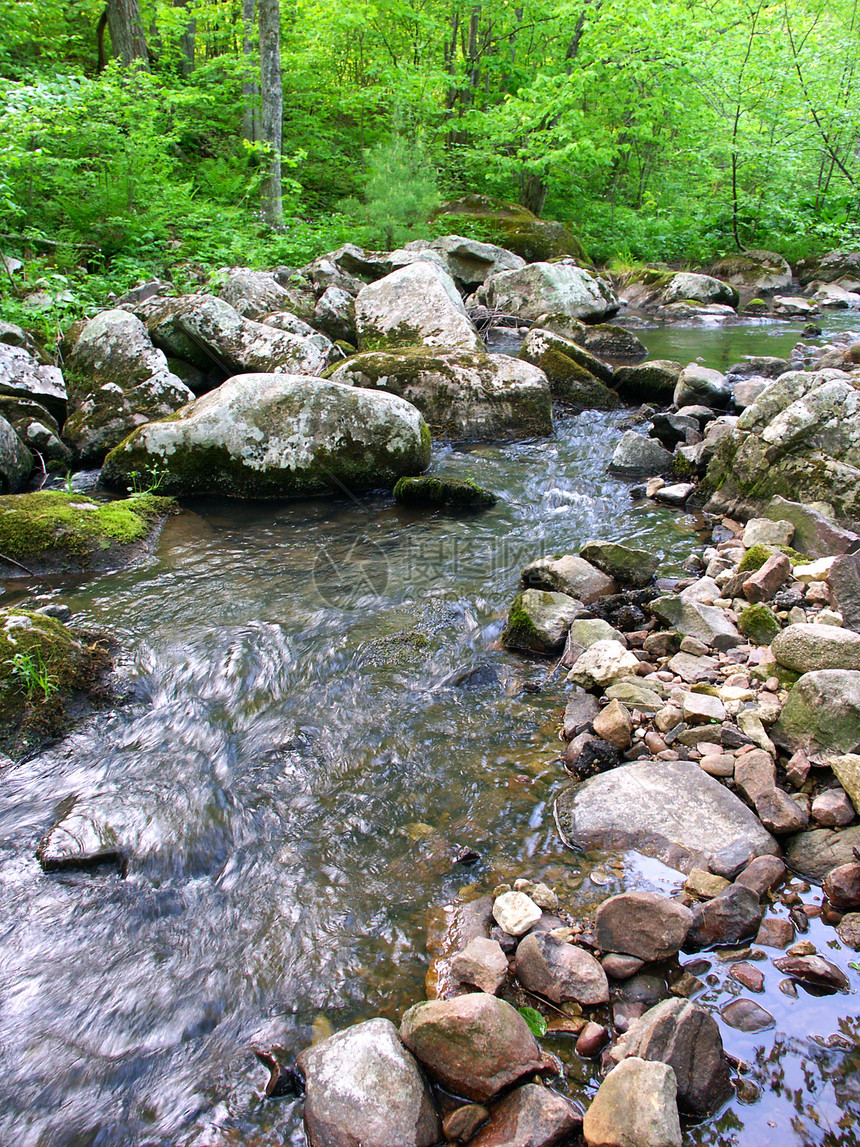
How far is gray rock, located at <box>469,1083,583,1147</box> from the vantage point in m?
1.96

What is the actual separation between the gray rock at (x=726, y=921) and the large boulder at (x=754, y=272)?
916 inches

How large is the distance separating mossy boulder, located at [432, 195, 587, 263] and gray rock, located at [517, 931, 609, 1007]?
63.1ft

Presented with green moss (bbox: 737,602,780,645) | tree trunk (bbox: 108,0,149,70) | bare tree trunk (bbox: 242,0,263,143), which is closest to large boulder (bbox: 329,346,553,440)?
green moss (bbox: 737,602,780,645)

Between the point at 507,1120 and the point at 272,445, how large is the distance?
619 centimetres

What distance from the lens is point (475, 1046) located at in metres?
2.12

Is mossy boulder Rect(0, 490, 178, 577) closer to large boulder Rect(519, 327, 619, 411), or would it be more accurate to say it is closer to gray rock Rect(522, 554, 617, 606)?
gray rock Rect(522, 554, 617, 606)

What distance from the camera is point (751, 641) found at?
4391 millimetres

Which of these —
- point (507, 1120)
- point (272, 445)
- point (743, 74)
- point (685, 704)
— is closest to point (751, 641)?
point (685, 704)

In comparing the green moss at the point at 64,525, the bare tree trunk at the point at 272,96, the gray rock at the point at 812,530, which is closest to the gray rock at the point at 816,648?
the gray rock at the point at 812,530

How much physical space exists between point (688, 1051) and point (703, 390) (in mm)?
9055

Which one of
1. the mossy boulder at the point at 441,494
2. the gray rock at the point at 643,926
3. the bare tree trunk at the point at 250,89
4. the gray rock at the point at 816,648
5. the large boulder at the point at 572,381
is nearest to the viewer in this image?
the gray rock at the point at 643,926

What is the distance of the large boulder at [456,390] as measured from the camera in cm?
906

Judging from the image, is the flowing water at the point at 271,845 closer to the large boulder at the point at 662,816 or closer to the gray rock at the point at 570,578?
the large boulder at the point at 662,816

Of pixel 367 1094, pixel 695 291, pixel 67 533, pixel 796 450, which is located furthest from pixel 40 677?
pixel 695 291
